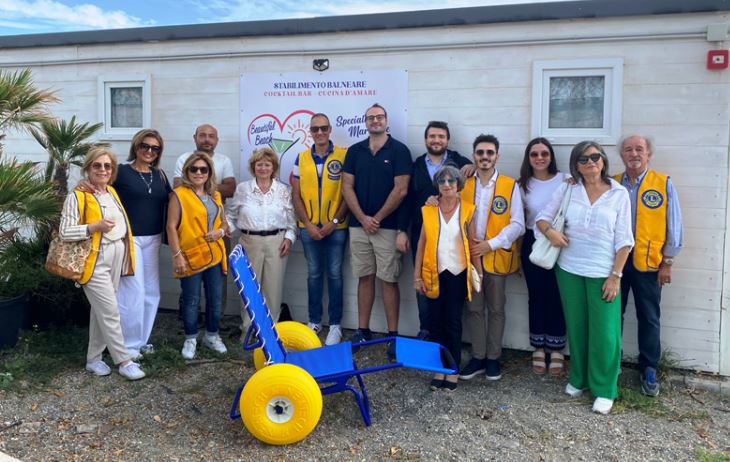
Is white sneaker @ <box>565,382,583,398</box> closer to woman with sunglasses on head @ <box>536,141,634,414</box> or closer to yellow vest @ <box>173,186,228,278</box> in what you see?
woman with sunglasses on head @ <box>536,141,634,414</box>

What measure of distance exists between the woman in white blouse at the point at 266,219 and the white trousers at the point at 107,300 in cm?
108

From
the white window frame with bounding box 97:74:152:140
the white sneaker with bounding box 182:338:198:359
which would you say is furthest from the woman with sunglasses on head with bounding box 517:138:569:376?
the white window frame with bounding box 97:74:152:140

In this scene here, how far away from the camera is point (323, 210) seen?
5.41 metres

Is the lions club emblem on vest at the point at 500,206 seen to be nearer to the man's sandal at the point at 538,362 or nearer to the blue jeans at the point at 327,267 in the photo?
the man's sandal at the point at 538,362

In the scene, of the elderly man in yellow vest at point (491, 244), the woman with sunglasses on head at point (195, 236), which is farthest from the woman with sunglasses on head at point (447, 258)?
the woman with sunglasses on head at point (195, 236)

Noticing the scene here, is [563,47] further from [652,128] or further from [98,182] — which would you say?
[98,182]

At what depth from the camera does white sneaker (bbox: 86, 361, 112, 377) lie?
476cm

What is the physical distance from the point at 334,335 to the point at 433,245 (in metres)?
1.60

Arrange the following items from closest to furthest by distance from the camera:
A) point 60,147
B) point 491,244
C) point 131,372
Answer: point 491,244, point 131,372, point 60,147

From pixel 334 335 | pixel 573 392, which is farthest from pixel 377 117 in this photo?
pixel 573 392

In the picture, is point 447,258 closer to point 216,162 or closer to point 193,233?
point 193,233

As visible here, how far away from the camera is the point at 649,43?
189 inches

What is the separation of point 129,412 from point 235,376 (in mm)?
873

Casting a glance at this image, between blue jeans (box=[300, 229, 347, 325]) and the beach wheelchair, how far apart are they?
38.0 inches
